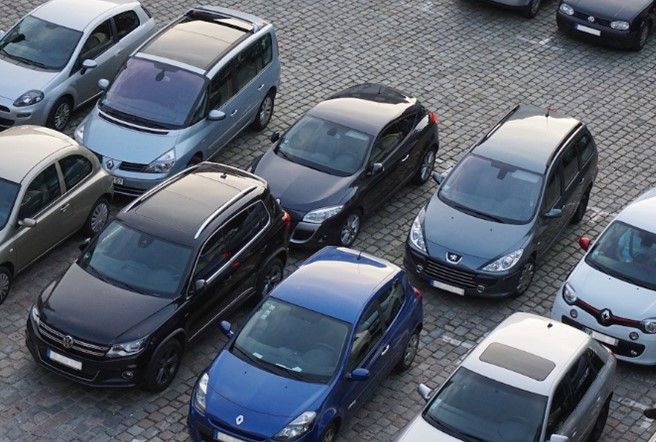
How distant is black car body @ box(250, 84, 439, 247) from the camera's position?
1891 cm

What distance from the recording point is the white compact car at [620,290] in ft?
55.6

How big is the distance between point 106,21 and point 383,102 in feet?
16.6

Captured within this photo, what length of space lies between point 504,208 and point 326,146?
9.27ft

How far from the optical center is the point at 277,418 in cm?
1450

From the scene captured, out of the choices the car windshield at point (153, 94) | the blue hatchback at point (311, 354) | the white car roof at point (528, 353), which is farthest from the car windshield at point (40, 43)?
the white car roof at point (528, 353)

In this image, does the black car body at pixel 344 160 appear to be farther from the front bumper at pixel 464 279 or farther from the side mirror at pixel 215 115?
the front bumper at pixel 464 279

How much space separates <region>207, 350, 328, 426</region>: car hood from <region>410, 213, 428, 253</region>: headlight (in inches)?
157

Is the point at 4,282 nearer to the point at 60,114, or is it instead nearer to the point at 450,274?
the point at 60,114

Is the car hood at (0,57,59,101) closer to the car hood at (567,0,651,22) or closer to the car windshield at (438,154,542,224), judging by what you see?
the car windshield at (438,154,542,224)

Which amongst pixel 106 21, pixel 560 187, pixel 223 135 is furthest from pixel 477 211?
pixel 106 21

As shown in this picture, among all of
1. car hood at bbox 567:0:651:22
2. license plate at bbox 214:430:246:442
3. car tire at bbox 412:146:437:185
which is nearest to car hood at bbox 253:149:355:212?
car tire at bbox 412:146:437:185

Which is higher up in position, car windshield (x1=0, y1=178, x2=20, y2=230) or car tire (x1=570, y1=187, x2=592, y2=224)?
car windshield (x1=0, y1=178, x2=20, y2=230)

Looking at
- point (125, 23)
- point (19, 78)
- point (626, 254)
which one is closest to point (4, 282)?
point (19, 78)

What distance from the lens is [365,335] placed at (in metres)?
15.6
